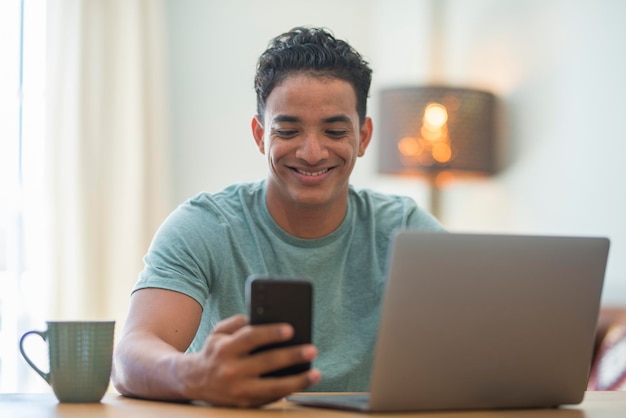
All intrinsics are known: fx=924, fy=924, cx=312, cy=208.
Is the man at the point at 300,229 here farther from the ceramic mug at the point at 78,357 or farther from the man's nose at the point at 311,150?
the ceramic mug at the point at 78,357

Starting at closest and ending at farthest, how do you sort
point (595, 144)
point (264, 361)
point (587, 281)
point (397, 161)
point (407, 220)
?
point (264, 361), point (587, 281), point (407, 220), point (595, 144), point (397, 161)

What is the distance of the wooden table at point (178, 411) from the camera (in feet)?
3.63

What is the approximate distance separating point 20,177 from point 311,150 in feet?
5.90

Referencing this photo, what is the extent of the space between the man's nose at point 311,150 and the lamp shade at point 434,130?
139 centimetres

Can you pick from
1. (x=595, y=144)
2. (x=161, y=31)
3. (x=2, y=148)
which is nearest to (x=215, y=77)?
(x=161, y=31)

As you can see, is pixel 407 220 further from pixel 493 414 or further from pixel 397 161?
pixel 397 161

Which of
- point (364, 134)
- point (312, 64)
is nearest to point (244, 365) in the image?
point (312, 64)

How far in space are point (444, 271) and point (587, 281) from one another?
0.23 meters

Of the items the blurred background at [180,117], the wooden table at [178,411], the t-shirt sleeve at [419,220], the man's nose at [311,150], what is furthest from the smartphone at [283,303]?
the blurred background at [180,117]

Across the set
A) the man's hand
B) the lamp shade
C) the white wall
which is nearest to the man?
the man's hand

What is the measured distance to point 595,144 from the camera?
270 cm

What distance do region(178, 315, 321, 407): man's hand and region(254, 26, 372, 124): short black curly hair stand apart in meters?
0.75

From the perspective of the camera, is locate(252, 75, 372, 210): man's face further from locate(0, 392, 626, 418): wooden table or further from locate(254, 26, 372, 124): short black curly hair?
locate(0, 392, 626, 418): wooden table

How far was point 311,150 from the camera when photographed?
66.5 inches
